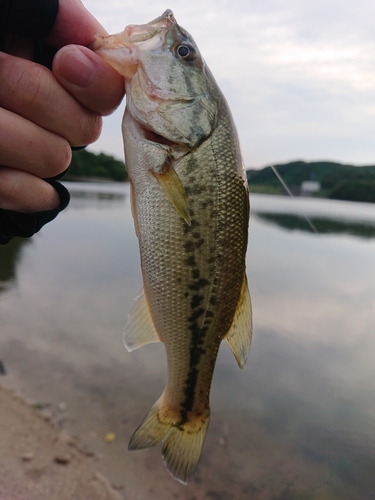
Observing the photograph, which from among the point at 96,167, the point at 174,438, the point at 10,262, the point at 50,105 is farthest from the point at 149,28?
the point at 96,167

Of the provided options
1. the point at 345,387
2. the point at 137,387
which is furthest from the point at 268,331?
the point at 137,387

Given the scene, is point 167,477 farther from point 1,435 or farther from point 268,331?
point 268,331

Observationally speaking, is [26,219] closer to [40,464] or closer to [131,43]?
[131,43]

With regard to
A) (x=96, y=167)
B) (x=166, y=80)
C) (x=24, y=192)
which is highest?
(x=166, y=80)

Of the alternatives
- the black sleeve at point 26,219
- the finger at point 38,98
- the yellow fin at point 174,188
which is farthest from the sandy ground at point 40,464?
the finger at point 38,98

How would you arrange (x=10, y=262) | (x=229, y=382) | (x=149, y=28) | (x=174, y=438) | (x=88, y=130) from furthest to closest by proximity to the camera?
(x=10, y=262) → (x=229, y=382) → (x=174, y=438) → (x=149, y=28) → (x=88, y=130)
